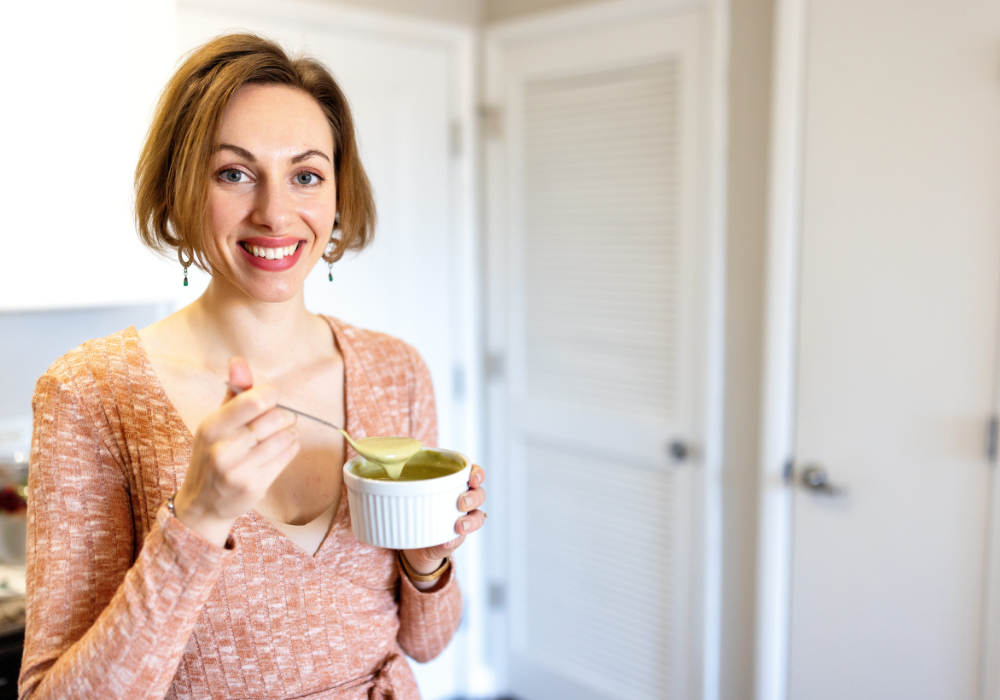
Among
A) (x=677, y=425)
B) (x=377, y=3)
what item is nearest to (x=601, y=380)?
(x=677, y=425)

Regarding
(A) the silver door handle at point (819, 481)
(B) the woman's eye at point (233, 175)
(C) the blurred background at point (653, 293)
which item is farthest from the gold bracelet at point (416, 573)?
(A) the silver door handle at point (819, 481)

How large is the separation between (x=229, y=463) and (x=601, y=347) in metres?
1.67

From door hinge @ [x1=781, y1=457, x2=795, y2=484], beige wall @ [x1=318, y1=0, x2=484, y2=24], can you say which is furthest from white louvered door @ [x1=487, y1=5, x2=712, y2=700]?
door hinge @ [x1=781, y1=457, x2=795, y2=484]

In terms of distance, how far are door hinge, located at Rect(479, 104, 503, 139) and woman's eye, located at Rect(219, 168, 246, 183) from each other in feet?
5.42

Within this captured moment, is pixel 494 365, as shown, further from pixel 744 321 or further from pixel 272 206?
pixel 272 206

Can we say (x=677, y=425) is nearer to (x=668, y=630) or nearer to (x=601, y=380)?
(x=601, y=380)

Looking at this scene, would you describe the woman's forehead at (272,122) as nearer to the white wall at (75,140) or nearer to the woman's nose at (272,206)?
the woman's nose at (272,206)

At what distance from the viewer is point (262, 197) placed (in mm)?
1009

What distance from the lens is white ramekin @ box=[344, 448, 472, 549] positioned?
93 centimetres

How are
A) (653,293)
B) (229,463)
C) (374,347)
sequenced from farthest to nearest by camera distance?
(653,293), (374,347), (229,463)

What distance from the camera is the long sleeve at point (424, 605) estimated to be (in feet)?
3.77

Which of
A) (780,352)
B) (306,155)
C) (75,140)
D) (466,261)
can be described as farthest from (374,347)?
(466,261)

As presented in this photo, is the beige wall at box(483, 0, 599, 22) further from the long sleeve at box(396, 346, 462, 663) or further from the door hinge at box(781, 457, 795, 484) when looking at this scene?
the long sleeve at box(396, 346, 462, 663)

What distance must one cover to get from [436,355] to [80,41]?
1372 millimetres
